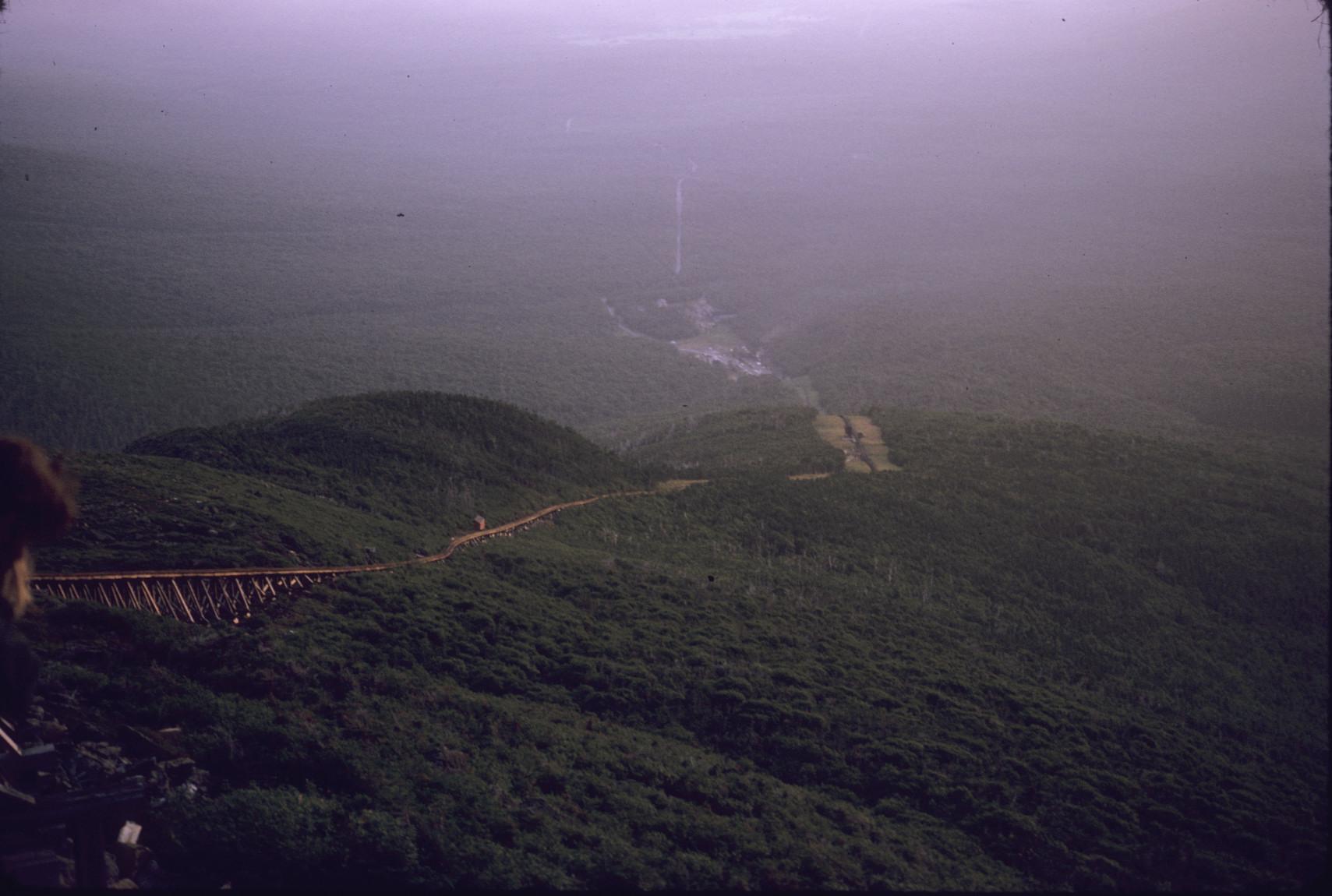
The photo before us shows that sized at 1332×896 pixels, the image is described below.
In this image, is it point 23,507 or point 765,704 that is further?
point 765,704

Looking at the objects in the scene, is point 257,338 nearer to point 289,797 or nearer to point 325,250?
point 325,250

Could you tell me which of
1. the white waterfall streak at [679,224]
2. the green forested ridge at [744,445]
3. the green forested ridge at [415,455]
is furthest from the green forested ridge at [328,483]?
the white waterfall streak at [679,224]

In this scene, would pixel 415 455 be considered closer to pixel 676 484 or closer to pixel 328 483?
pixel 328 483

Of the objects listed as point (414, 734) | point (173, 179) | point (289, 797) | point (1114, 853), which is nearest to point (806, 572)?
point (1114, 853)

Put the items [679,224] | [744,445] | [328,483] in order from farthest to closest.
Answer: [679,224] < [744,445] < [328,483]

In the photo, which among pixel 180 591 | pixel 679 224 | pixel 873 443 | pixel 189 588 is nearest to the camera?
pixel 180 591

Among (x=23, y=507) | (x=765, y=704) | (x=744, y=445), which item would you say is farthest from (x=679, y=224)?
(x=23, y=507)
